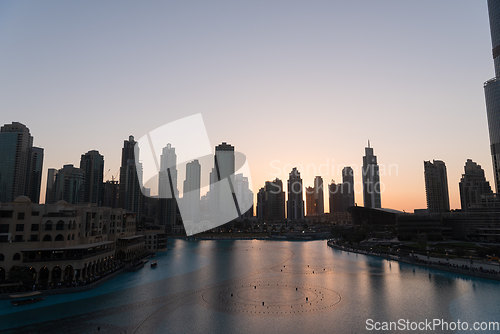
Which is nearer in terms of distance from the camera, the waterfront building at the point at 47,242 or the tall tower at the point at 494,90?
the waterfront building at the point at 47,242

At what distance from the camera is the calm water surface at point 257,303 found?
29.5 m

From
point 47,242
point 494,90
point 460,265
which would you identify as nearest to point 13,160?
point 47,242

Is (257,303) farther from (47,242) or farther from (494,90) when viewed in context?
(494,90)

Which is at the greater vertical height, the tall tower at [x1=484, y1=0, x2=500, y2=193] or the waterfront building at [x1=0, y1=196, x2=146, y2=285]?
the tall tower at [x1=484, y1=0, x2=500, y2=193]

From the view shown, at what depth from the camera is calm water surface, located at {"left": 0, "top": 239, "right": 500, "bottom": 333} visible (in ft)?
96.8

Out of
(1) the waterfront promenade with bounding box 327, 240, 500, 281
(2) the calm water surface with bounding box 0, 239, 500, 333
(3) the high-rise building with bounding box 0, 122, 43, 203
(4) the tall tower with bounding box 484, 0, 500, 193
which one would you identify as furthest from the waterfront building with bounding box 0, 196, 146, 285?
(3) the high-rise building with bounding box 0, 122, 43, 203

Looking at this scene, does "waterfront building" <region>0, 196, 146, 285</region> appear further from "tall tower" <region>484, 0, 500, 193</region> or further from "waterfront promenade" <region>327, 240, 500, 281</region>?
"tall tower" <region>484, 0, 500, 193</region>

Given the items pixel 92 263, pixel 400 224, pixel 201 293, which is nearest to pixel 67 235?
pixel 92 263

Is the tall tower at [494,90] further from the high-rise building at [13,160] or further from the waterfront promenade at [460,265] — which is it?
the high-rise building at [13,160]

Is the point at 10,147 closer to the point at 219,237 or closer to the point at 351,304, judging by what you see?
the point at 219,237

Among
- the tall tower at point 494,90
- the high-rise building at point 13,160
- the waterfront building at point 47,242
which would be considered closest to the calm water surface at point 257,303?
the waterfront building at point 47,242

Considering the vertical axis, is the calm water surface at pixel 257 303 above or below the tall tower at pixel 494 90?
below

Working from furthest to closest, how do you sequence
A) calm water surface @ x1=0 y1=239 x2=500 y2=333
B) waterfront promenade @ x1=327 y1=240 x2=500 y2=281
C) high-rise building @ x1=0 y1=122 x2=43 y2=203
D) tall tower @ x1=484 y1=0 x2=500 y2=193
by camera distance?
high-rise building @ x1=0 y1=122 x2=43 y2=203 < tall tower @ x1=484 y1=0 x2=500 y2=193 < waterfront promenade @ x1=327 y1=240 x2=500 y2=281 < calm water surface @ x1=0 y1=239 x2=500 y2=333

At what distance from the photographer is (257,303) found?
3691cm
